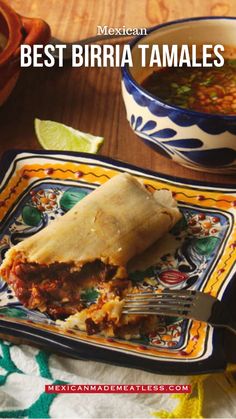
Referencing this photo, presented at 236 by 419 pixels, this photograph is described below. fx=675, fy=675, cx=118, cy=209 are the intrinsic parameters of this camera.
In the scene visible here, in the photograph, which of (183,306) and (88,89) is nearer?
(183,306)

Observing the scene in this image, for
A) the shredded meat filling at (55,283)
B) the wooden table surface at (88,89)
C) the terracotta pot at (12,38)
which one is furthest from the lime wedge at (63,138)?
the shredded meat filling at (55,283)

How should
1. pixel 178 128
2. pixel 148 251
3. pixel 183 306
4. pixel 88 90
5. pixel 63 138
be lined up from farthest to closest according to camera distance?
1. pixel 88 90
2. pixel 63 138
3. pixel 178 128
4. pixel 148 251
5. pixel 183 306

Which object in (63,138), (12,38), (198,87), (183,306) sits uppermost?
(12,38)

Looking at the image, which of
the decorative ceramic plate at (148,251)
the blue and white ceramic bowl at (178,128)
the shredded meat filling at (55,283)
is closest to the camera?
the decorative ceramic plate at (148,251)

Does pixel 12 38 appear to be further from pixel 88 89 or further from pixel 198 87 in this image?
pixel 198 87

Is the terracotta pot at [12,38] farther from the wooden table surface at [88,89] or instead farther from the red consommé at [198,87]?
the red consommé at [198,87]

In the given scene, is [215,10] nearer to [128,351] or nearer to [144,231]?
[144,231]

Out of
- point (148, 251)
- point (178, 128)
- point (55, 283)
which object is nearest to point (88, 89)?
point (178, 128)
